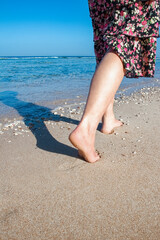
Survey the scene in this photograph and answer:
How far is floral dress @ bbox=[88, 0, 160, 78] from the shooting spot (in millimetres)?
1280

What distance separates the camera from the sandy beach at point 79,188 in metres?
0.91

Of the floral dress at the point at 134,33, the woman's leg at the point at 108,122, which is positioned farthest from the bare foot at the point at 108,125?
the floral dress at the point at 134,33

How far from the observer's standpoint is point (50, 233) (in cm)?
89

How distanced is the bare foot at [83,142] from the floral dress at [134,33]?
48cm

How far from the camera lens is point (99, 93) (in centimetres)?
126

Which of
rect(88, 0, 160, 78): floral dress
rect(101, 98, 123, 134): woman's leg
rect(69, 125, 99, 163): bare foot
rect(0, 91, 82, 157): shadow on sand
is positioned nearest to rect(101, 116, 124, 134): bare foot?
rect(101, 98, 123, 134): woman's leg

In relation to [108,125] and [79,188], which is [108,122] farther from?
[79,188]

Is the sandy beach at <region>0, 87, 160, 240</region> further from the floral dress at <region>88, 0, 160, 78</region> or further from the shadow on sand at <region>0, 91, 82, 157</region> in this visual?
the floral dress at <region>88, 0, 160, 78</region>

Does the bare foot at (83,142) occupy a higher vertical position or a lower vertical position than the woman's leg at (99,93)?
lower

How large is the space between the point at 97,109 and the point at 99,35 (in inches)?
31.6

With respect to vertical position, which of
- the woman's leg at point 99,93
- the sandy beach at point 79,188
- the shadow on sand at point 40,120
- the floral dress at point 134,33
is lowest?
the shadow on sand at point 40,120

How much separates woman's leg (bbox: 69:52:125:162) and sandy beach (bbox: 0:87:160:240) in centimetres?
23

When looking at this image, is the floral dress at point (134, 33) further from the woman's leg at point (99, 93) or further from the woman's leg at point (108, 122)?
the woman's leg at point (108, 122)

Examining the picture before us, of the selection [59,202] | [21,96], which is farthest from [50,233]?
[21,96]
